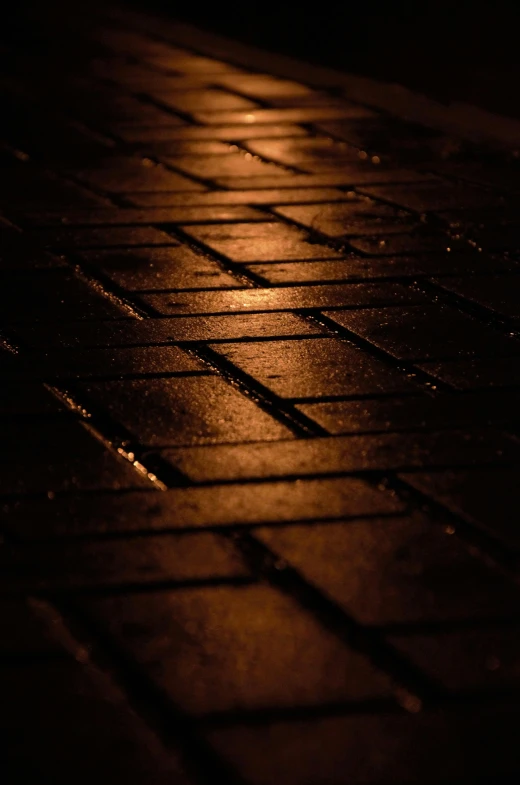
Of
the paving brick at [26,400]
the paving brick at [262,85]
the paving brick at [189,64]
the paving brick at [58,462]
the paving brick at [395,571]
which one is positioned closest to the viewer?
the paving brick at [395,571]

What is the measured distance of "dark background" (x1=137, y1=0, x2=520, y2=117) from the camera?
646cm

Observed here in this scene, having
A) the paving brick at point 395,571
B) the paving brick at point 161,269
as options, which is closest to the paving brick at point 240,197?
the paving brick at point 161,269

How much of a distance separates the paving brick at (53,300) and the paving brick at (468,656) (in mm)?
1736

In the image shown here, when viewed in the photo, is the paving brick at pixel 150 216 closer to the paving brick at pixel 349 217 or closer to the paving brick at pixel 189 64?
the paving brick at pixel 349 217

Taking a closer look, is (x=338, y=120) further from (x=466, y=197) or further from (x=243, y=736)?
(x=243, y=736)

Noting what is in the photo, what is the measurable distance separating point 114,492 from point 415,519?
22.3 inches

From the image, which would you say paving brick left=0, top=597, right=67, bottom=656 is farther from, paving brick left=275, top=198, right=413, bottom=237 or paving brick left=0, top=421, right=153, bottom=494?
paving brick left=275, top=198, right=413, bottom=237

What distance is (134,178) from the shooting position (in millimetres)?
4973

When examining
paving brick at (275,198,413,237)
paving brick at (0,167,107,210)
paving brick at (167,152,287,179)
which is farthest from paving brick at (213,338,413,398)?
paving brick at (167,152,287,179)

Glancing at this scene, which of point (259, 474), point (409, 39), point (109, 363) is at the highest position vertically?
point (409, 39)

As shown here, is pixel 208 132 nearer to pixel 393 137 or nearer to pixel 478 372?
pixel 393 137

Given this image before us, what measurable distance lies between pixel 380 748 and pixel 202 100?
542cm

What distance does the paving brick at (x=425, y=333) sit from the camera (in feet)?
10.5

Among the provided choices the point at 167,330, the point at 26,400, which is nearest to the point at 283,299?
the point at 167,330
